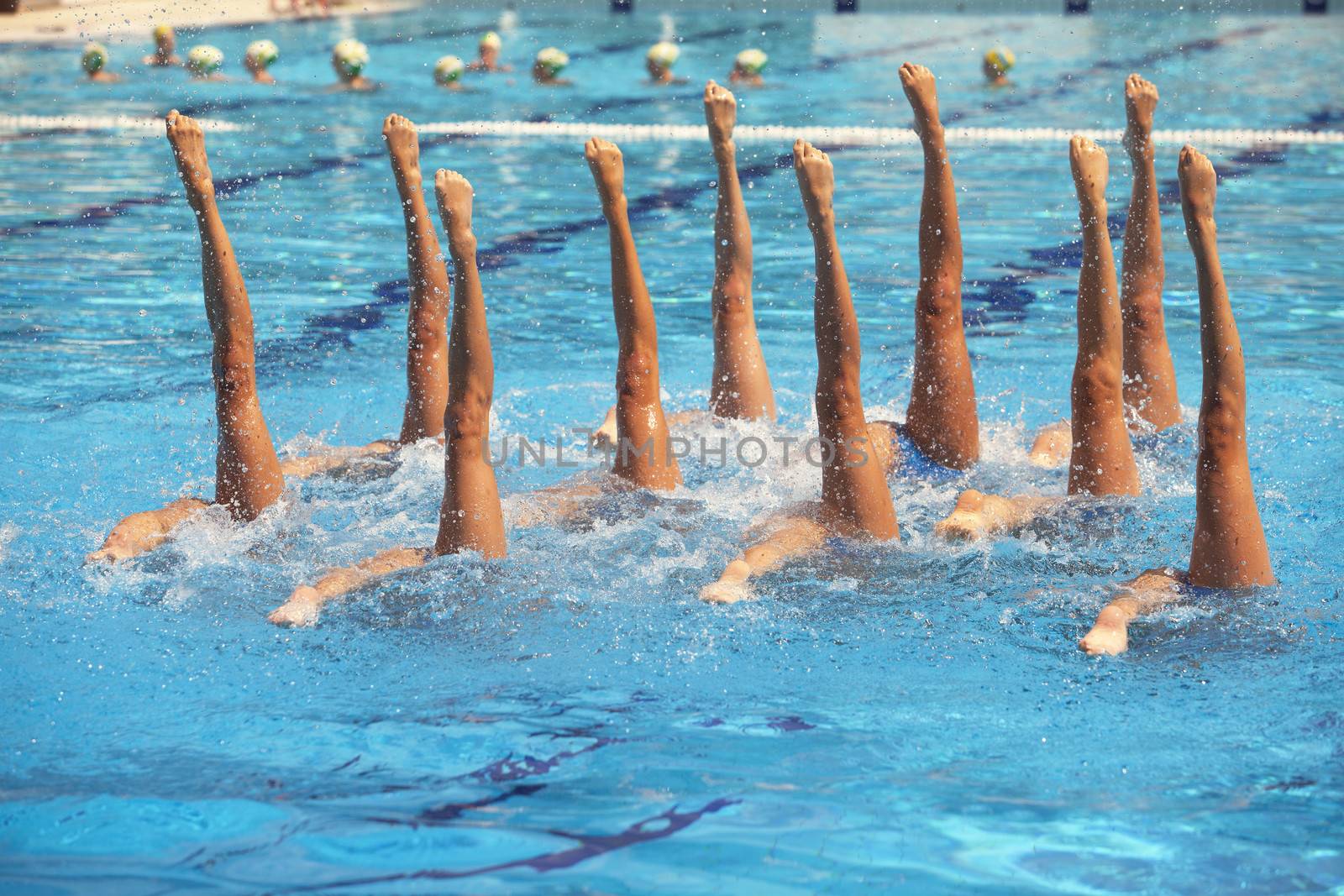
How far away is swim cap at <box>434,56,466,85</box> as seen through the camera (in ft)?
35.3

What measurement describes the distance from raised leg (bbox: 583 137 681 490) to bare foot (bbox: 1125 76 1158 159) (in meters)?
1.15

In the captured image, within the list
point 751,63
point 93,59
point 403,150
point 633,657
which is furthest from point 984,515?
point 93,59

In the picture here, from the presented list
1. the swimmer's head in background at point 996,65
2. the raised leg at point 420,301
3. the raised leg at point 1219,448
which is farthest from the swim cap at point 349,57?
the raised leg at point 1219,448

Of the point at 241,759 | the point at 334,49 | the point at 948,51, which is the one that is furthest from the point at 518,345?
the point at 948,51

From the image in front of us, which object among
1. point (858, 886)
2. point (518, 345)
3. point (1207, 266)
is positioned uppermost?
point (1207, 266)

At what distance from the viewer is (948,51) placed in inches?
485

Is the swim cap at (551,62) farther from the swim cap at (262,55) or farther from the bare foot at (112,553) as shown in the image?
the bare foot at (112,553)

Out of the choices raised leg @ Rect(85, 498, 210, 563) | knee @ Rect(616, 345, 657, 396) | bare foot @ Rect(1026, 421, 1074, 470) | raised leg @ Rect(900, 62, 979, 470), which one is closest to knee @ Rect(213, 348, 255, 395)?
raised leg @ Rect(85, 498, 210, 563)

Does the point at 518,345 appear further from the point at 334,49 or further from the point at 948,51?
the point at 948,51

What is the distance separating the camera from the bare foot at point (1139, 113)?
3.13 m

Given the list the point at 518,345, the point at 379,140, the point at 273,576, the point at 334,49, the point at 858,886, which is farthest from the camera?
the point at 334,49

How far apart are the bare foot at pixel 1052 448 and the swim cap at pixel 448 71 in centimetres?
801

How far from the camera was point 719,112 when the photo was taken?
11.2 feet

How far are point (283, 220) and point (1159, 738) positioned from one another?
226 inches
